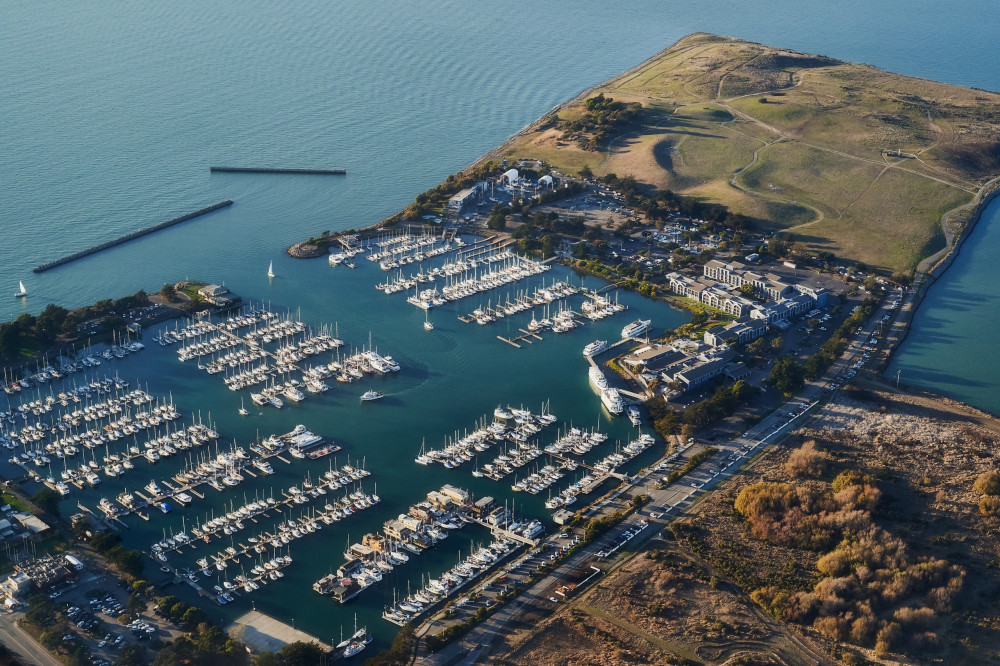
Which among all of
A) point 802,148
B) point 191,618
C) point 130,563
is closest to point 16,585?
point 130,563

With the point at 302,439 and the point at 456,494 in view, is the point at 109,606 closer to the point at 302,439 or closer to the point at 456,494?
the point at 302,439

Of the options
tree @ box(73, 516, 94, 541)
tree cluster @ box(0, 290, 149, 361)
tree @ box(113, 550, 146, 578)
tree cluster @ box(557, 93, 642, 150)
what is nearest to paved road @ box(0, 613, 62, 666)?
tree @ box(113, 550, 146, 578)

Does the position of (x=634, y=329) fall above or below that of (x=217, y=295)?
below

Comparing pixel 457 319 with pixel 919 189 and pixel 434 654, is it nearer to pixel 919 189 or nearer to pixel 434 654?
pixel 434 654

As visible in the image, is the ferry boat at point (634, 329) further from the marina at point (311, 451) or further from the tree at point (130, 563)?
the tree at point (130, 563)

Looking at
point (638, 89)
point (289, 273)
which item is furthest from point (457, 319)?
point (638, 89)

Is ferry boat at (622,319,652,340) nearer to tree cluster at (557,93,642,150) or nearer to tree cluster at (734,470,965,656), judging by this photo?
tree cluster at (734,470,965,656)

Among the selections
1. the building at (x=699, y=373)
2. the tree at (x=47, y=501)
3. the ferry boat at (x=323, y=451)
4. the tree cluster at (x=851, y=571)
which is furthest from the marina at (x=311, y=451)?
the tree cluster at (x=851, y=571)
